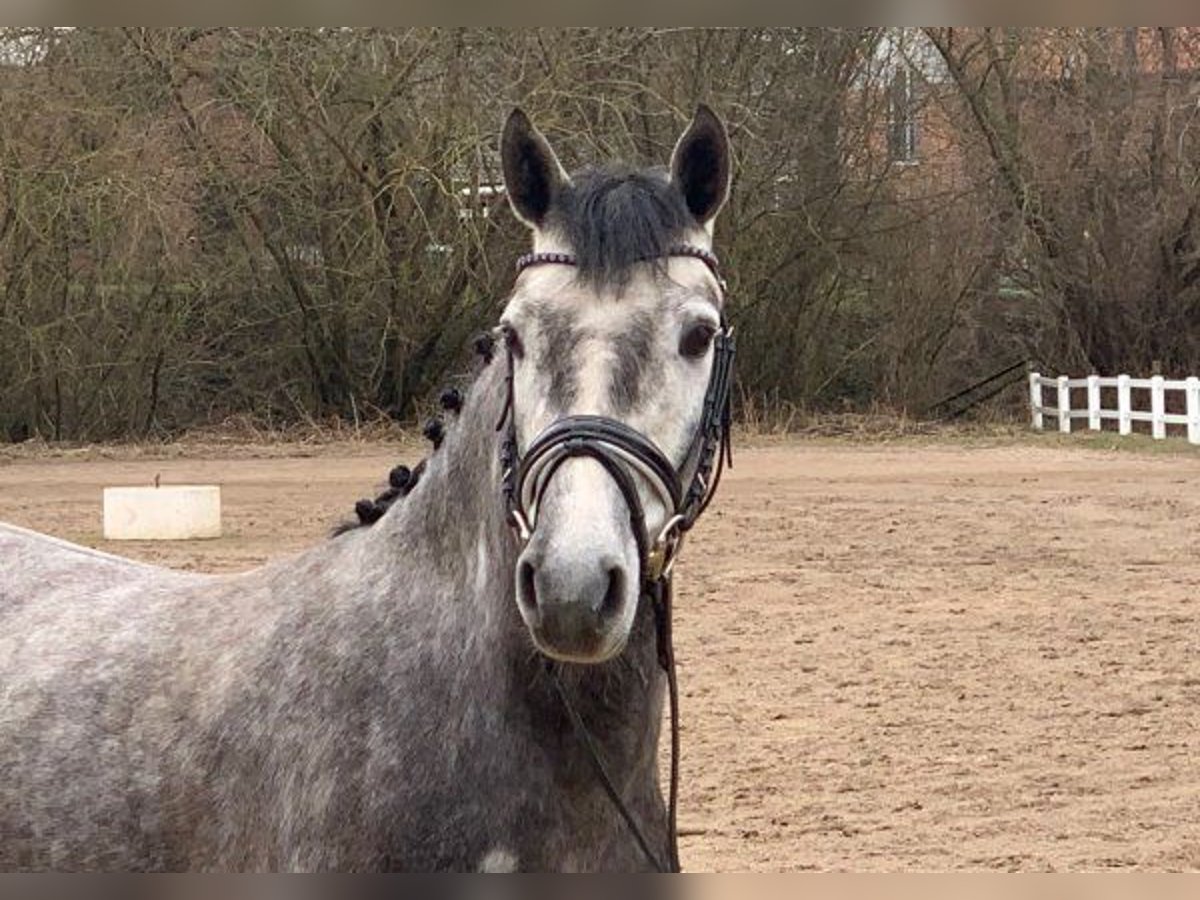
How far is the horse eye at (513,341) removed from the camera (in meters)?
3.41

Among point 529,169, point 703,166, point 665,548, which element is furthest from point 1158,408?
point 665,548

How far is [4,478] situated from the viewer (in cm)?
2245

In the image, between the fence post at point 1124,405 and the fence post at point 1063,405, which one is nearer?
the fence post at point 1124,405

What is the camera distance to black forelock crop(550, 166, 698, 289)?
3.39 meters

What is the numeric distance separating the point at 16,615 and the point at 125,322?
23.7m

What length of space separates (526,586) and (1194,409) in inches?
948

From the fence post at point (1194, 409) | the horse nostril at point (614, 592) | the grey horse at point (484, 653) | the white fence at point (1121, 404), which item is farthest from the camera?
the white fence at point (1121, 404)

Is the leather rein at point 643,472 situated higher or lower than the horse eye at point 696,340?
lower

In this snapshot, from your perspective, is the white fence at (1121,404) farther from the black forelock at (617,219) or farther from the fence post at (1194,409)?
the black forelock at (617,219)

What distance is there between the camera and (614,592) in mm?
3014

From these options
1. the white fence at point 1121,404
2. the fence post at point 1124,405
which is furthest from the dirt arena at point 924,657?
the fence post at point 1124,405

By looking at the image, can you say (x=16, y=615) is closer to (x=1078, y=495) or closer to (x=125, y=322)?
(x=1078, y=495)

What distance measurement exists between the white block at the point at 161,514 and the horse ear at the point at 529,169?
12.7m

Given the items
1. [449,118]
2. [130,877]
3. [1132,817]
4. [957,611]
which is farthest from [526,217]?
[449,118]
